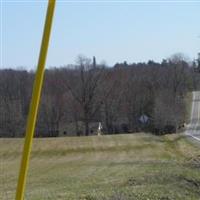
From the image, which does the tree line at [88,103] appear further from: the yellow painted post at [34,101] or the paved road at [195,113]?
the yellow painted post at [34,101]

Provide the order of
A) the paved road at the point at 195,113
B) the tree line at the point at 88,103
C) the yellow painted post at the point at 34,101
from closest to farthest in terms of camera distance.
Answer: the yellow painted post at the point at 34,101 < the paved road at the point at 195,113 < the tree line at the point at 88,103

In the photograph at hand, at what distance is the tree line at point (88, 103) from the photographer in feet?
325

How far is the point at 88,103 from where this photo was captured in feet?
341

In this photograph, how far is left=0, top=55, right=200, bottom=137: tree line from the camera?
325 ft

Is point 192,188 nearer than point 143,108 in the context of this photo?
Yes

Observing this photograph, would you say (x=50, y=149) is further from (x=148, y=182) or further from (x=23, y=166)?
(x=23, y=166)

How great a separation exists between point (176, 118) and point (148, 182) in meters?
86.0

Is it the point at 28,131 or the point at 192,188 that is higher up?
the point at 28,131

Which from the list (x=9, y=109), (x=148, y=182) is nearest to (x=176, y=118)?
(x=9, y=109)

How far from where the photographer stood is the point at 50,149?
49.6 metres

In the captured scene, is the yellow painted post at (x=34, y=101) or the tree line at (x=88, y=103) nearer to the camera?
the yellow painted post at (x=34, y=101)

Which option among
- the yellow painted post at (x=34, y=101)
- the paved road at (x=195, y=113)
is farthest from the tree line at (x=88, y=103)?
the yellow painted post at (x=34, y=101)

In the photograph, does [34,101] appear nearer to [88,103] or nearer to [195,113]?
[88,103]

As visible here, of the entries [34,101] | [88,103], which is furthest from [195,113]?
[34,101]
